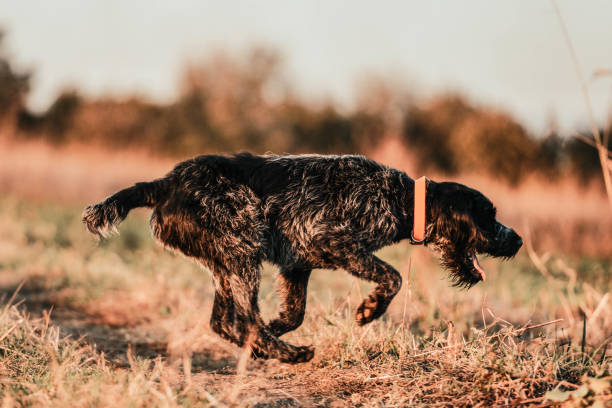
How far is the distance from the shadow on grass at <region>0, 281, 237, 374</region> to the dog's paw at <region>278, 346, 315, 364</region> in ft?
1.26

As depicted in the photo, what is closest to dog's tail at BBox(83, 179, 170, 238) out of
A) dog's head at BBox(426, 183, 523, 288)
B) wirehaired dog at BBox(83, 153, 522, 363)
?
wirehaired dog at BBox(83, 153, 522, 363)

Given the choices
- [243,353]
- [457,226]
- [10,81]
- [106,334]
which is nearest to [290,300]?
[243,353]

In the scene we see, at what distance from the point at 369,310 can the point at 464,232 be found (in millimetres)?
960

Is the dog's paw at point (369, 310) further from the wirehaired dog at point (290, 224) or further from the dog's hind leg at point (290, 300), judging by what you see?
the dog's hind leg at point (290, 300)

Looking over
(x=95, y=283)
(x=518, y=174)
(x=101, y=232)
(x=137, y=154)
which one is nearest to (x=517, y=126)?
(x=518, y=174)

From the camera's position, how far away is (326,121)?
32.1 meters

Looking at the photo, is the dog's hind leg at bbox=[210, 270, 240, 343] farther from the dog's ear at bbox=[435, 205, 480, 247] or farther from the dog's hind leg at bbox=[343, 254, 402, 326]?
the dog's ear at bbox=[435, 205, 480, 247]

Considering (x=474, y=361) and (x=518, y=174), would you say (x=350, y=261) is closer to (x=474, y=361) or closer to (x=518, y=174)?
(x=474, y=361)

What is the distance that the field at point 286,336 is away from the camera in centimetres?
283

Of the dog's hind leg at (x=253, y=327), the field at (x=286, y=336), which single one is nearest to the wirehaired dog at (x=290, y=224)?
the dog's hind leg at (x=253, y=327)

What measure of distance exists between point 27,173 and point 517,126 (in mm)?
15223

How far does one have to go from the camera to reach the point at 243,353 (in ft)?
10.0

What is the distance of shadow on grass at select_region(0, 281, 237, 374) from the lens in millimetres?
3885

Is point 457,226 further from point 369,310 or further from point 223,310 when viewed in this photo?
point 223,310
